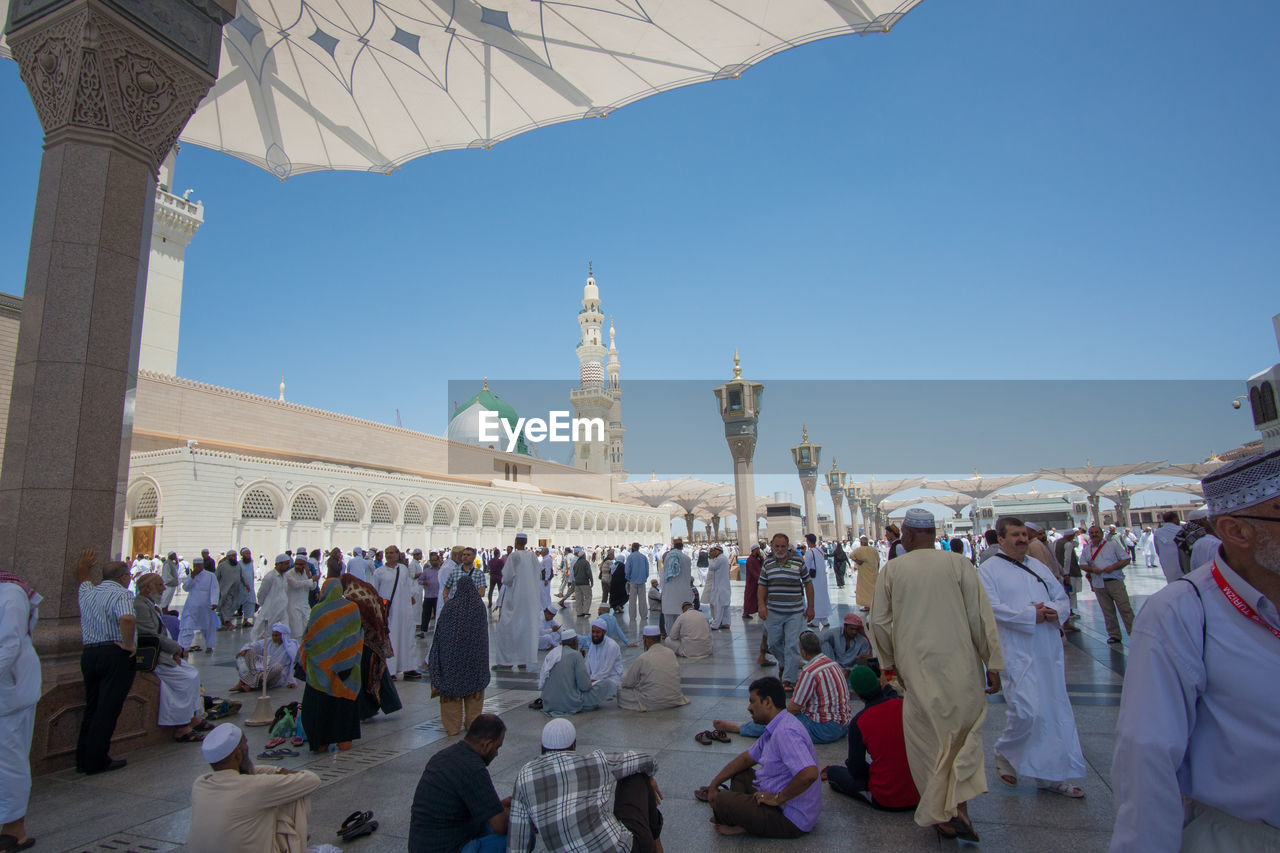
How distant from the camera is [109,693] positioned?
13.8ft

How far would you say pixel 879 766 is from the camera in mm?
3342

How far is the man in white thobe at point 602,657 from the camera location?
6.14 metres

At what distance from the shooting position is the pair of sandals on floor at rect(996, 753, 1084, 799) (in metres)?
3.39

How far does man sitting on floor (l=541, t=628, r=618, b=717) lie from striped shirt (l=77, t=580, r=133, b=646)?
2924 mm

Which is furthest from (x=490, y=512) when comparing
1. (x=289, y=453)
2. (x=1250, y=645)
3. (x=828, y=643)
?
(x=1250, y=645)

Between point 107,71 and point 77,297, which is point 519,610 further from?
point 107,71

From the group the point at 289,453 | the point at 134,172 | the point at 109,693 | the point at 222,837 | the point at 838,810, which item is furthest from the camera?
the point at 289,453

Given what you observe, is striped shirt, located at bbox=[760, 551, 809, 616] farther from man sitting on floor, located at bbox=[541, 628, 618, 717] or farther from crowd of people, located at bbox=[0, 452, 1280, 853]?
man sitting on floor, located at bbox=[541, 628, 618, 717]

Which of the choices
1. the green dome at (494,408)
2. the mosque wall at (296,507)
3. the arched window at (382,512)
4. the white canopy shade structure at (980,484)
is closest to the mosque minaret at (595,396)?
the green dome at (494,408)

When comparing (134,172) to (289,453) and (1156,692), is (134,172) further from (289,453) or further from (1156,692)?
(289,453)

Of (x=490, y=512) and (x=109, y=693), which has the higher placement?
(x=490, y=512)

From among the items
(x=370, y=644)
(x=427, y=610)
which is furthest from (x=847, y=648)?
(x=427, y=610)

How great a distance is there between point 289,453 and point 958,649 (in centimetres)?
3012

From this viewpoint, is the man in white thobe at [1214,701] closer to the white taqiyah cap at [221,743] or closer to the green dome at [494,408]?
the white taqiyah cap at [221,743]
